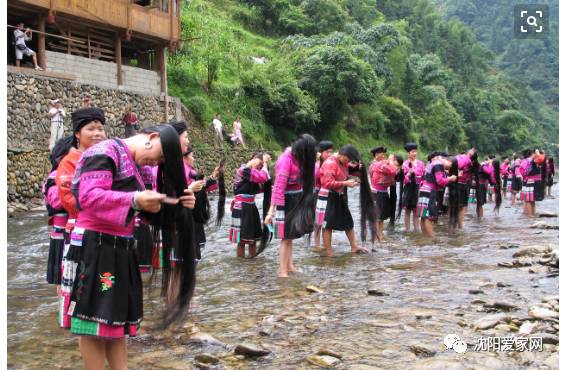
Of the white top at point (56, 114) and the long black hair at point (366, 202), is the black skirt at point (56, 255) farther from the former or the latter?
the white top at point (56, 114)

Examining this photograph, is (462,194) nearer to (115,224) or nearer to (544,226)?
(544,226)

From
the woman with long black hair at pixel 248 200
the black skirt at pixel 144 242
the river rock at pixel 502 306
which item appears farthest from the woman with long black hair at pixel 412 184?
the black skirt at pixel 144 242

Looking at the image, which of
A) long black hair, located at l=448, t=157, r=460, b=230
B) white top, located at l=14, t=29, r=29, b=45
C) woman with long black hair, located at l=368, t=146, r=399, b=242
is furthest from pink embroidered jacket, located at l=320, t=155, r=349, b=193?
white top, located at l=14, t=29, r=29, b=45

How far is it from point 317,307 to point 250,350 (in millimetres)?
1539

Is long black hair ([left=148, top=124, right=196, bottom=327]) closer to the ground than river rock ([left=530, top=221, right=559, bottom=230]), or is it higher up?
higher up

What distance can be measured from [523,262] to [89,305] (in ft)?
20.8

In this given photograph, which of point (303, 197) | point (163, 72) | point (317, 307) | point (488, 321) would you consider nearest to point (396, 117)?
point (163, 72)

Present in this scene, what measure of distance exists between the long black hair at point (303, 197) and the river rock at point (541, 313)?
3.05 m

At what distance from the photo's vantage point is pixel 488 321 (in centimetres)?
464

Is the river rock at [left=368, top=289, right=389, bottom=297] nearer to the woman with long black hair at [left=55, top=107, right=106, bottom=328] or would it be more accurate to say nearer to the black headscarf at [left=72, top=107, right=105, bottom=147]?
the woman with long black hair at [left=55, top=107, right=106, bottom=328]

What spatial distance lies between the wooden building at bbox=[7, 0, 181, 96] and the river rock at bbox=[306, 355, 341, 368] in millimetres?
16171

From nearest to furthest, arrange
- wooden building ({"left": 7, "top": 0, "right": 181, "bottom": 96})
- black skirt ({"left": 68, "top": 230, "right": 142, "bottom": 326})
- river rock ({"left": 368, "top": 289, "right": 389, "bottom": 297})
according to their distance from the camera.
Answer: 1. black skirt ({"left": 68, "top": 230, "right": 142, "bottom": 326})
2. river rock ({"left": 368, "top": 289, "right": 389, "bottom": 297})
3. wooden building ({"left": 7, "top": 0, "right": 181, "bottom": 96})

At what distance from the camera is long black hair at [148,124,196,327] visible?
312 cm

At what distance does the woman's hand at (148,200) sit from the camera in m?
2.96
